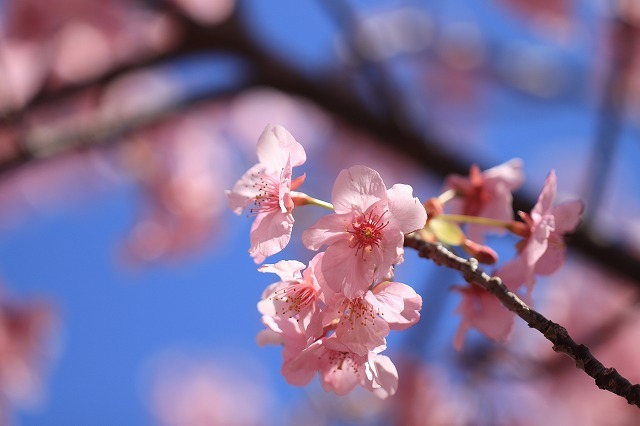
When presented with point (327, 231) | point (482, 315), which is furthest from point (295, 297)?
point (482, 315)

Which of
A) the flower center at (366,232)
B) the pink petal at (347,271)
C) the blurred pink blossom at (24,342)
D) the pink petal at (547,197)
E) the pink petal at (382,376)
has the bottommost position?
the blurred pink blossom at (24,342)

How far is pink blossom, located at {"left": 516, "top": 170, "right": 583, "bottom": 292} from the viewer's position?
759 mm

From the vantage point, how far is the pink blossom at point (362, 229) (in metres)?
0.67

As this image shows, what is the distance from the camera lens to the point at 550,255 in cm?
79

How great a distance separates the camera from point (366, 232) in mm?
711

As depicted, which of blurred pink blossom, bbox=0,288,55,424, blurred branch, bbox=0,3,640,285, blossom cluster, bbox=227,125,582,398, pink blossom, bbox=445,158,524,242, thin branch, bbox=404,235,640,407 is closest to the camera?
thin branch, bbox=404,235,640,407

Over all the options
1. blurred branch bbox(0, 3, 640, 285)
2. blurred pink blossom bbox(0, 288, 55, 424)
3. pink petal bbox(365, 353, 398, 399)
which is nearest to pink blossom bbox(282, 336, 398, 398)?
pink petal bbox(365, 353, 398, 399)

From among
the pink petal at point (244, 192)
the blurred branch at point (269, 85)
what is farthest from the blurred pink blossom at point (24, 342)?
the pink petal at point (244, 192)

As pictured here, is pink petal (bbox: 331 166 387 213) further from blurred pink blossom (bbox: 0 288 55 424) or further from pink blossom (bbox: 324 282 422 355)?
blurred pink blossom (bbox: 0 288 55 424)

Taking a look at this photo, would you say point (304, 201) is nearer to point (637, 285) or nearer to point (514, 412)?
point (637, 285)

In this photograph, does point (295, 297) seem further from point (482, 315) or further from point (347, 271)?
point (482, 315)

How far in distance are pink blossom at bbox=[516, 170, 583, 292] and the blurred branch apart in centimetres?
97

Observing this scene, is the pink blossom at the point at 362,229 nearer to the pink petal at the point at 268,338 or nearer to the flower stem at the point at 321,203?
the flower stem at the point at 321,203

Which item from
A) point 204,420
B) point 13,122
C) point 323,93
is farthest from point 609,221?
point 204,420
